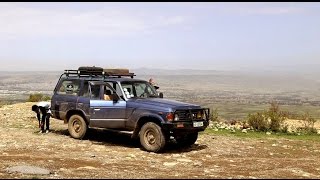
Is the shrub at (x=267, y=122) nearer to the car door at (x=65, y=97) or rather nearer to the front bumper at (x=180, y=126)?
the front bumper at (x=180, y=126)

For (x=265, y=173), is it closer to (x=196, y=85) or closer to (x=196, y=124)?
(x=196, y=124)

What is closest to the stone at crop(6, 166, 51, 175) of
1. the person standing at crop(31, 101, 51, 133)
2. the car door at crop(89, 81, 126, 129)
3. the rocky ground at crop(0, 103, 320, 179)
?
the rocky ground at crop(0, 103, 320, 179)

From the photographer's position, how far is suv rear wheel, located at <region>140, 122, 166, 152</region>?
484 inches

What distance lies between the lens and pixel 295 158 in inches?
494

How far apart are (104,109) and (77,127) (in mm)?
1465

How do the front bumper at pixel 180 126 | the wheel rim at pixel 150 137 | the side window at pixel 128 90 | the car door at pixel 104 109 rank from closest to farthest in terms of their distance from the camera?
the front bumper at pixel 180 126, the wheel rim at pixel 150 137, the car door at pixel 104 109, the side window at pixel 128 90

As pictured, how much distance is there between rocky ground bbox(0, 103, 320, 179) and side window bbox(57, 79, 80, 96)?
1.47 m

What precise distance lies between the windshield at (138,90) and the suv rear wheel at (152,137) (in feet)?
4.28

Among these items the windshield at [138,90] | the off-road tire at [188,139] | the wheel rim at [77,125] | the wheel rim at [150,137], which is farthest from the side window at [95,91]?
the off-road tire at [188,139]

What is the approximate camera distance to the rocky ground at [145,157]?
9555 mm

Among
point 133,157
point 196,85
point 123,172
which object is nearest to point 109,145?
point 133,157

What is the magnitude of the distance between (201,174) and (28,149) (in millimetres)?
5149

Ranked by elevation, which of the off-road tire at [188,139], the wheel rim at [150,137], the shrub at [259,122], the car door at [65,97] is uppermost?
the car door at [65,97]

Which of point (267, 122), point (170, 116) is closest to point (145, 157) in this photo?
point (170, 116)
